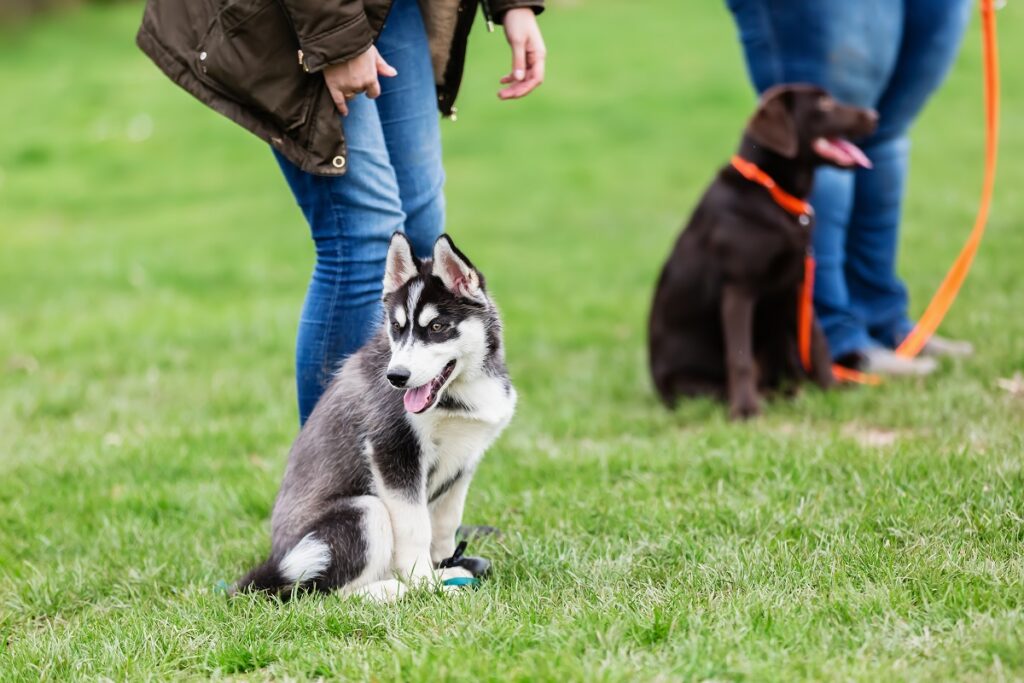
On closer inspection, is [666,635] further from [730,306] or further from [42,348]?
[42,348]

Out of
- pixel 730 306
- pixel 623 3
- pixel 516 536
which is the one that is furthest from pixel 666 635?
pixel 623 3

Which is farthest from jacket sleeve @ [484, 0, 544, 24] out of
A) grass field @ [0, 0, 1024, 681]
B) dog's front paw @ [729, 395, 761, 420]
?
dog's front paw @ [729, 395, 761, 420]

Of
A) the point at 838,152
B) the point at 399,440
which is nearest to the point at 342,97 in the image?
the point at 399,440

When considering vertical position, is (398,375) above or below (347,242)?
below

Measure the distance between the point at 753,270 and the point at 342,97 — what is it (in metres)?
2.55

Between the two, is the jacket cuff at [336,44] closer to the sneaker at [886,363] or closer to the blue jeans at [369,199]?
the blue jeans at [369,199]

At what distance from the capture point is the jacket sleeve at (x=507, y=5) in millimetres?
3527

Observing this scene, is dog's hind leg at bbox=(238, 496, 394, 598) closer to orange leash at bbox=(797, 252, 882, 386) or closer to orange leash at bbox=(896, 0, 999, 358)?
orange leash at bbox=(797, 252, 882, 386)

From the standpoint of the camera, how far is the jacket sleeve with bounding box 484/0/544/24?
3.53 meters

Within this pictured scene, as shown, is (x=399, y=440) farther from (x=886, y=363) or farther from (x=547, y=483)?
(x=886, y=363)

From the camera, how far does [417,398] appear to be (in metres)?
3.14

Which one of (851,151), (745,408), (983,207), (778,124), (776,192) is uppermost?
(778,124)

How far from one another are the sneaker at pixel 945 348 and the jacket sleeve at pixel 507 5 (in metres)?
3.16

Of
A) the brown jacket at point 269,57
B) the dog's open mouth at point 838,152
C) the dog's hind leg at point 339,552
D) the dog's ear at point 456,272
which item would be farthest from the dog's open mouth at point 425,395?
the dog's open mouth at point 838,152
